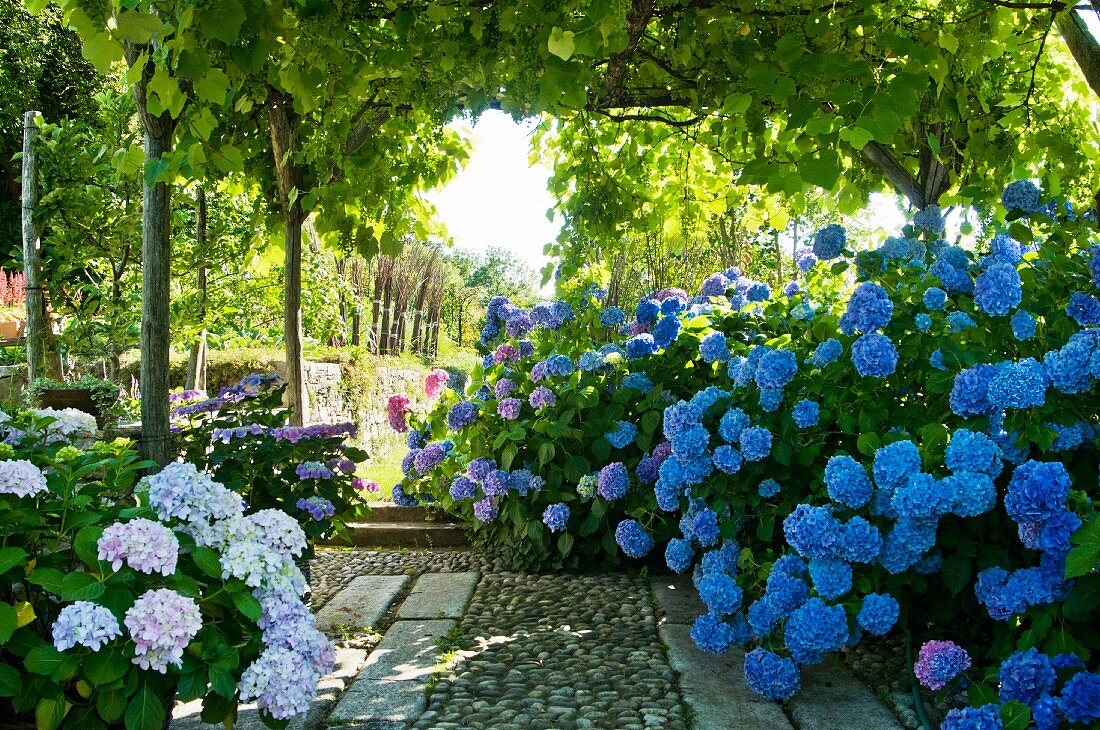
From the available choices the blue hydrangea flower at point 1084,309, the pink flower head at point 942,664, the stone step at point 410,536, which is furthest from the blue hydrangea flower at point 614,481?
the blue hydrangea flower at point 1084,309

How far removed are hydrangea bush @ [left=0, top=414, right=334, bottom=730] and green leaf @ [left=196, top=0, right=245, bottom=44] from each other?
105 centimetres

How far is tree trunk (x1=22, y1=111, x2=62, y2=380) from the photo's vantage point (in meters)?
3.88

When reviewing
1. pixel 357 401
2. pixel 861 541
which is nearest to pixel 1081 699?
pixel 861 541

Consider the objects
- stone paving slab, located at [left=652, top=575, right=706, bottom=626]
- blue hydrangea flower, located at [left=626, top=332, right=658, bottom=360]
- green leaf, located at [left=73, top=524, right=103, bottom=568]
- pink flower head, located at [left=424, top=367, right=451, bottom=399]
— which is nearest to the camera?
green leaf, located at [left=73, top=524, right=103, bottom=568]

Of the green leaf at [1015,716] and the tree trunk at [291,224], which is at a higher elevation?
the tree trunk at [291,224]

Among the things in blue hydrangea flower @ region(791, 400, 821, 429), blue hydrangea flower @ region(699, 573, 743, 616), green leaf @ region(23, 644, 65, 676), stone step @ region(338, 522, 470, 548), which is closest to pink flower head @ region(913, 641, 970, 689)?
blue hydrangea flower @ region(699, 573, 743, 616)

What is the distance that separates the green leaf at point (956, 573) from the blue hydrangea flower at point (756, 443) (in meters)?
0.54

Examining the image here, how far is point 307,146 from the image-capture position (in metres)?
3.58

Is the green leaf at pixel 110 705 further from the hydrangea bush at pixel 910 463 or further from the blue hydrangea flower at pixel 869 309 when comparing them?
the blue hydrangea flower at pixel 869 309

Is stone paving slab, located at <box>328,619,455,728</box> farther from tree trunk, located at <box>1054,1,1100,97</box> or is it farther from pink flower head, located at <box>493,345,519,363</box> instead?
tree trunk, located at <box>1054,1,1100,97</box>

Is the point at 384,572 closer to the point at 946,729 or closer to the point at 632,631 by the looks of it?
the point at 632,631

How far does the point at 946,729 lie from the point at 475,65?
8.16 ft

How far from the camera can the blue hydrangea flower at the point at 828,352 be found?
91.7 inches

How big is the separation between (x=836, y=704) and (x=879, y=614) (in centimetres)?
36
